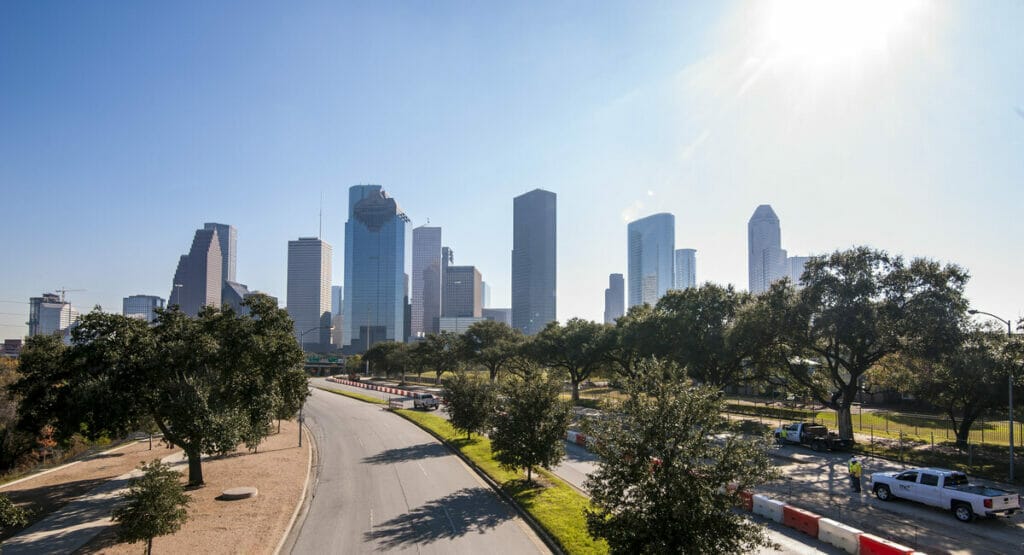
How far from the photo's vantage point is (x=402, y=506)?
22.7 metres

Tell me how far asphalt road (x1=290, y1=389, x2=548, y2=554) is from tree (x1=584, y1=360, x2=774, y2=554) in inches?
269

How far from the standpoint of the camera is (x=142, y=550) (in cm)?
1781

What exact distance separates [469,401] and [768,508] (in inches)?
804

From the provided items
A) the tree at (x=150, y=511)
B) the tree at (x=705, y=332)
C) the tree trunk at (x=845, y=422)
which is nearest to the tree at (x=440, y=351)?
the tree at (x=705, y=332)

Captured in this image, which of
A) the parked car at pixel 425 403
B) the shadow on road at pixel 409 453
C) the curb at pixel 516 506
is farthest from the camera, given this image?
the parked car at pixel 425 403

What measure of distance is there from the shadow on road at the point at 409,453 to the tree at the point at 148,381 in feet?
25.9

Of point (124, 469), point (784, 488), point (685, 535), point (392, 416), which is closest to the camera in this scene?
point (685, 535)

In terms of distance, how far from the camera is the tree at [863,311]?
32312 millimetres

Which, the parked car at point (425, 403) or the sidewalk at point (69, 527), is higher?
the sidewalk at point (69, 527)

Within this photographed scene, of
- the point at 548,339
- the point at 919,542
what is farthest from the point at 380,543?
the point at 548,339

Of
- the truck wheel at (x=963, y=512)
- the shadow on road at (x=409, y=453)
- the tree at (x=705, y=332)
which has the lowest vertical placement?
the shadow on road at (x=409, y=453)

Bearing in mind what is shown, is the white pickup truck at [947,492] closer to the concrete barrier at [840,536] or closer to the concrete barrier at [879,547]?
the concrete barrier at [840,536]

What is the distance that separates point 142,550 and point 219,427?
6.07 m

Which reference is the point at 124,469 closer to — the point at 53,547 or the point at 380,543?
the point at 53,547
